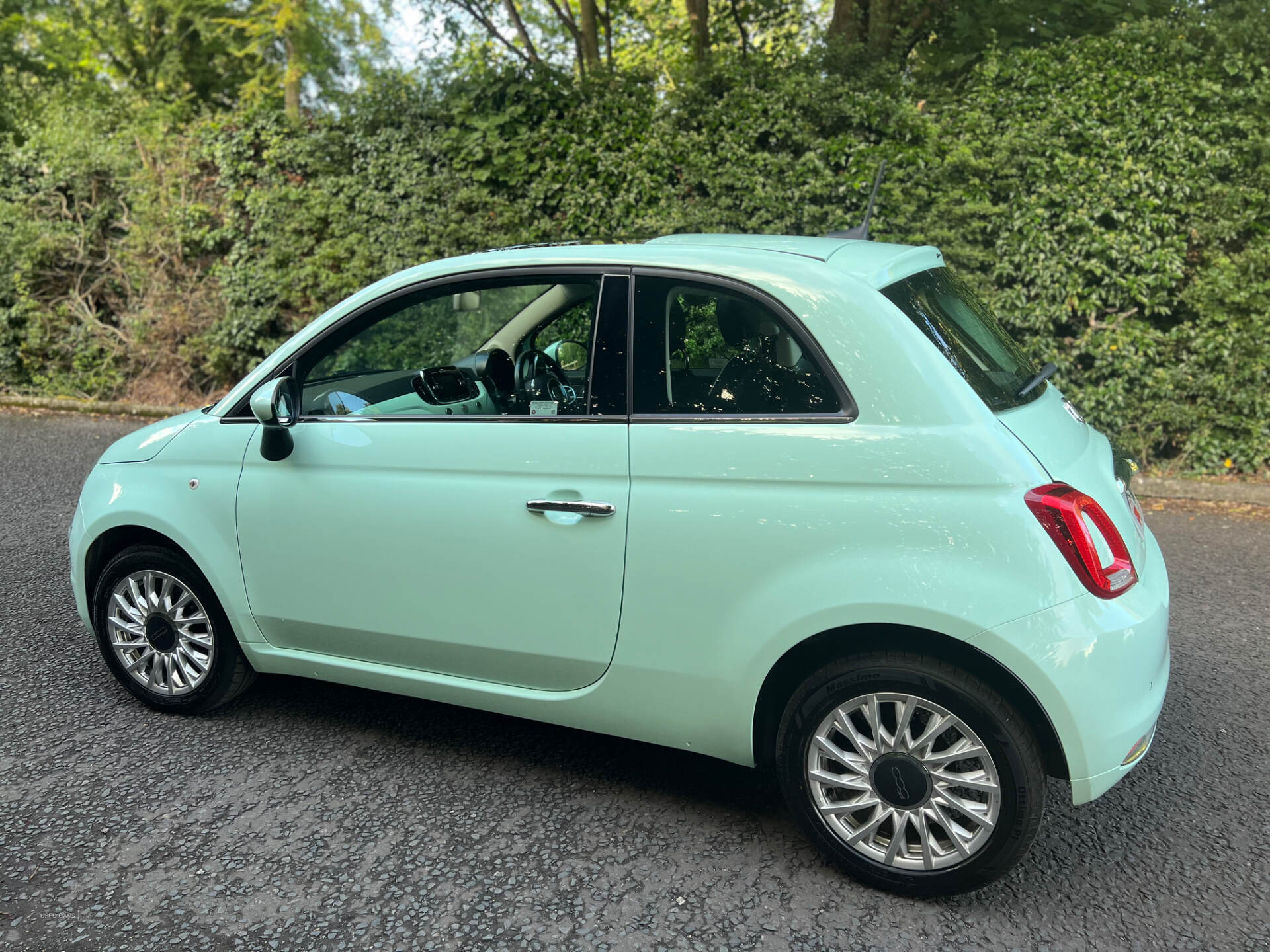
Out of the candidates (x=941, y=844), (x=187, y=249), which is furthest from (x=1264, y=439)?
(x=187, y=249)

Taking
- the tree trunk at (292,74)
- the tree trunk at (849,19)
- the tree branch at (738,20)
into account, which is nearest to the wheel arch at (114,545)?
the tree trunk at (849,19)

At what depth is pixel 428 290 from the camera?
10.7ft

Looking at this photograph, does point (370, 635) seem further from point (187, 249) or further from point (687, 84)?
point (187, 249)

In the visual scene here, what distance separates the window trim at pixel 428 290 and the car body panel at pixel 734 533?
2cm

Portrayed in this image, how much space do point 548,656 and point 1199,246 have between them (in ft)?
20.2

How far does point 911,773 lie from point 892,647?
335mm

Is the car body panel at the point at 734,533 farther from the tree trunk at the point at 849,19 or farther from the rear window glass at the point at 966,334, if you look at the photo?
the tree trunk at the point at 849,19

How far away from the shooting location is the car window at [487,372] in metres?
3.17

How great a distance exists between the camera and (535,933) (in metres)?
2.56

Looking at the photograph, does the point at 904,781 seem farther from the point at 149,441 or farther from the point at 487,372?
the point at 149,441

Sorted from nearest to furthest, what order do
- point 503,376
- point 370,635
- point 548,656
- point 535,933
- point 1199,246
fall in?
point 535,933 < point 548,656 < point 370,635 < point 503,376 < point 1199,246

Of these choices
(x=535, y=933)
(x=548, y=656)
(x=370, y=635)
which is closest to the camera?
(x=535, y=933)

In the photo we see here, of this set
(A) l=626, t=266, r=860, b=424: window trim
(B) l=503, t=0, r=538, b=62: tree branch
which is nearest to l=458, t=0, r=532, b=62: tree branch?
(B) l=503, t=0, r=538, b=62: tree branch

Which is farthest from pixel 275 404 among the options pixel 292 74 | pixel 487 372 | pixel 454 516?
pixel 292 74
